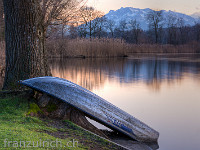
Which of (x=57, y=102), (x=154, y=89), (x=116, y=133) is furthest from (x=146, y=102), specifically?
(x=57, y=102)

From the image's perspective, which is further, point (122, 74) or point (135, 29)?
point (135, 29)

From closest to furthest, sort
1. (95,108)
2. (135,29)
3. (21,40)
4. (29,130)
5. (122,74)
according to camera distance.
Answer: (29,130)
(95,108)
(21,40)
(122,74)
(135,29)

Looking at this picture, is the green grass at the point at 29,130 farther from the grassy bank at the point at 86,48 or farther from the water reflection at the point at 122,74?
the grassy bank at the point at 86,48

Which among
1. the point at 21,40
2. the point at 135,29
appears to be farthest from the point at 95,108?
the point at 135,29

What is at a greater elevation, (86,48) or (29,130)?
(86,48)

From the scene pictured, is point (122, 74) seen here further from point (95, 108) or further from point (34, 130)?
point (34, 130)

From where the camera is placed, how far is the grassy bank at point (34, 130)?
9.34 ft

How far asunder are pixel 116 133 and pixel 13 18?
314cm

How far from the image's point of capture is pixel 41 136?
9.95 ft

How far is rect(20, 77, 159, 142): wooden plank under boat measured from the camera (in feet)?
13.4

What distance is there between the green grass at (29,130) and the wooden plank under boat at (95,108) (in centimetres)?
37

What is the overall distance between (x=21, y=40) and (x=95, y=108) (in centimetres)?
218

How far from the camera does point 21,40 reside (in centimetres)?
495

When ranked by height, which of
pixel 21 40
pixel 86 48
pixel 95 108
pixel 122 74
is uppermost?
pixel 86 48
